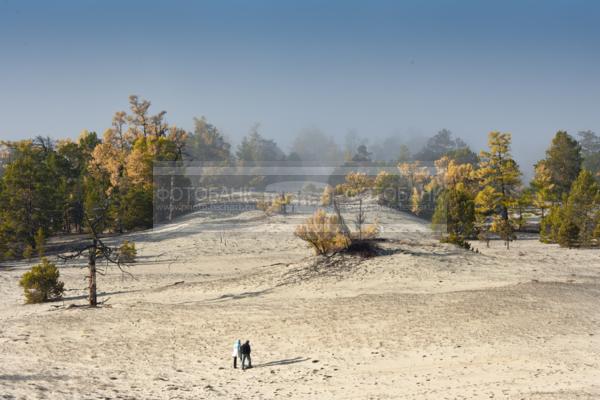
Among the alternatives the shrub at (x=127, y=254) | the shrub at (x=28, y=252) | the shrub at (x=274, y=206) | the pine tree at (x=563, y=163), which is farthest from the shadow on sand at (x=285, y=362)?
the pine tree at (x=563, y=163)

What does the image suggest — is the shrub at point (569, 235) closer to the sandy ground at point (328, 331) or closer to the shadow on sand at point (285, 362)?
the sandy ground at point (328, 331)

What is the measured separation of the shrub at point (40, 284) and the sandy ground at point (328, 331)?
86cm

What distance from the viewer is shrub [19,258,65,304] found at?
74.4ft

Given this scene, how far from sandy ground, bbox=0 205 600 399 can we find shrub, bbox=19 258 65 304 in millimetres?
862

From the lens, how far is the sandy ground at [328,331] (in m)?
11.9

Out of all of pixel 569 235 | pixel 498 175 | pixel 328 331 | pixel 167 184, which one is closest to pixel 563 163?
pixel 498 175

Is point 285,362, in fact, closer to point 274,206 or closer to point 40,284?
point 40,284

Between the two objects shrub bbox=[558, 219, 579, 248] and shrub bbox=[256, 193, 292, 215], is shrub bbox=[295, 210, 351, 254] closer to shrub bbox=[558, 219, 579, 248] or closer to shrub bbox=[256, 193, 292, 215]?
shrub bbox=[558, 219, 579, 248]

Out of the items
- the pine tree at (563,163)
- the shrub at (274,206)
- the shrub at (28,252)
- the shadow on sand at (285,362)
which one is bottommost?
the shrub at (28,252)

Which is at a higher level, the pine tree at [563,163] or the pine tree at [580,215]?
the pine tree at [563,163]

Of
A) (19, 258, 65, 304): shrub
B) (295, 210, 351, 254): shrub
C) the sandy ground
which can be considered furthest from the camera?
(295, 210, 351, 254): shrub

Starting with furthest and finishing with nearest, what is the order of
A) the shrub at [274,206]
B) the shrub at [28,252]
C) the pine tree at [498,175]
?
the shrub at [274,206] < the pine tree at [498,175] < the shrub at [28,252]

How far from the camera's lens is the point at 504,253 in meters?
33.1

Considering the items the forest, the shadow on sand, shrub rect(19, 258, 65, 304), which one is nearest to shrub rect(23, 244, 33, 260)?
the forest
